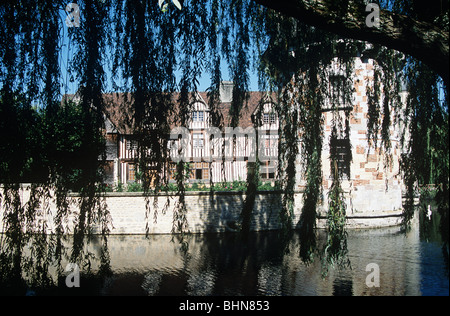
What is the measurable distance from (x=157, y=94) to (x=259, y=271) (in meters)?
6.41

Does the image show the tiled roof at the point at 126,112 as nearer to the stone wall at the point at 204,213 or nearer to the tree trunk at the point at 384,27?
the tree trunk at the point at 384,27

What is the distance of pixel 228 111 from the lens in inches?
174

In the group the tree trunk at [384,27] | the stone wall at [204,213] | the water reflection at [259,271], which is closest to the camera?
the tree trunk at [384,27]

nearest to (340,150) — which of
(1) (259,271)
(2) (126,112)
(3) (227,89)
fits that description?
(3) (227,89)

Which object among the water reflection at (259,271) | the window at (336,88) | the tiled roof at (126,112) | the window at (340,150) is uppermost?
the window at (336,88)

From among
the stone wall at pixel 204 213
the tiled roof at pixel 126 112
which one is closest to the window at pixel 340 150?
the tiled roof at pixel 126 112

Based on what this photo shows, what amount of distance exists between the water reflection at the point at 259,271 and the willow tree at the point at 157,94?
3.75 ft

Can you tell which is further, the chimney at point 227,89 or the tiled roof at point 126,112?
the chimney at point 227,89

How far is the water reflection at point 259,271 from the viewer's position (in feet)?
24.1

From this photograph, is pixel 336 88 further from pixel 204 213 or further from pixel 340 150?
pixel 204 213

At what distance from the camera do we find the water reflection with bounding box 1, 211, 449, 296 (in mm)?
7336

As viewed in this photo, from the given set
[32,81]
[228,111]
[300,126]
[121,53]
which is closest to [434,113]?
[300,126]

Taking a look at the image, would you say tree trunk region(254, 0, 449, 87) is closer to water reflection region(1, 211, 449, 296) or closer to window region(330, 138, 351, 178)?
window region(330, 138, 351, 178)

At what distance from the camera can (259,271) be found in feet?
30.3
